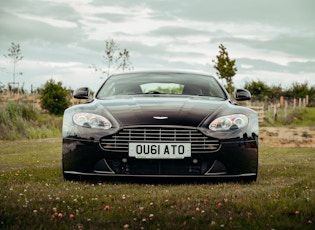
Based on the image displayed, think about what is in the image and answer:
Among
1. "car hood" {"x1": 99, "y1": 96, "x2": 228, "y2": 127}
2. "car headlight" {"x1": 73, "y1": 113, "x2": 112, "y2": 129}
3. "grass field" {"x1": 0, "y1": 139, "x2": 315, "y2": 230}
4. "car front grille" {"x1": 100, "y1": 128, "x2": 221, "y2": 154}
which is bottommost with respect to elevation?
"grass field" {"x1": 0, "y1": 139, "x2": 315, "y2": 230}

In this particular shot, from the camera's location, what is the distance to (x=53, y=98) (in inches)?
1113

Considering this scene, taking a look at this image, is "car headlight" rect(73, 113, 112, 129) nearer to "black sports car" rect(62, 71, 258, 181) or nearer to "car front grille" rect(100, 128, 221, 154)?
"black sports car" rect(62, 71, 258, 181)

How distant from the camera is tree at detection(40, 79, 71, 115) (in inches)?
1102

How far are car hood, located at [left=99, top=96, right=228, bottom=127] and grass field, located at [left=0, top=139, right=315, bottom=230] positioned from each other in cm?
70

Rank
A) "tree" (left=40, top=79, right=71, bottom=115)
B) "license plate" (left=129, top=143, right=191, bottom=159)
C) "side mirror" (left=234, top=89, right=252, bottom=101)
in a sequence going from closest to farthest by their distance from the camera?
1. "license plate" (left=129, top=143, right=191, bottom=159)
2. "side mirror" (left=234, top=89, right=252, bottom=101)
3. "tree" (left=40, top=79, right=71, bottom=115)

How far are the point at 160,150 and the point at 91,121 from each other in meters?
0.81

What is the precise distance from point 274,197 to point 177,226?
1.51 meters

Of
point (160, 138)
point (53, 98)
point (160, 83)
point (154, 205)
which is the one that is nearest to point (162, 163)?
point (160, 138)

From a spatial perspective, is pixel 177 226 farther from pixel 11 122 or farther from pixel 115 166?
pixel 11 122

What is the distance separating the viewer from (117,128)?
508cm

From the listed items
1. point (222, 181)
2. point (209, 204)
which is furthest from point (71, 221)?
point (222, 181)

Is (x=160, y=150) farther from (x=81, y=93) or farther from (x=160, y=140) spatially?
(x=81, y=93)

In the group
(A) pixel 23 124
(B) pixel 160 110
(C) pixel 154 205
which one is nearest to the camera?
(C) pixel 154 205

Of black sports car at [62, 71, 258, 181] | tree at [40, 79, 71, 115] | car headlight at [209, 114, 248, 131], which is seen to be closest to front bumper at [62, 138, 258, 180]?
black sports car at [62, 71, 258, 181]
